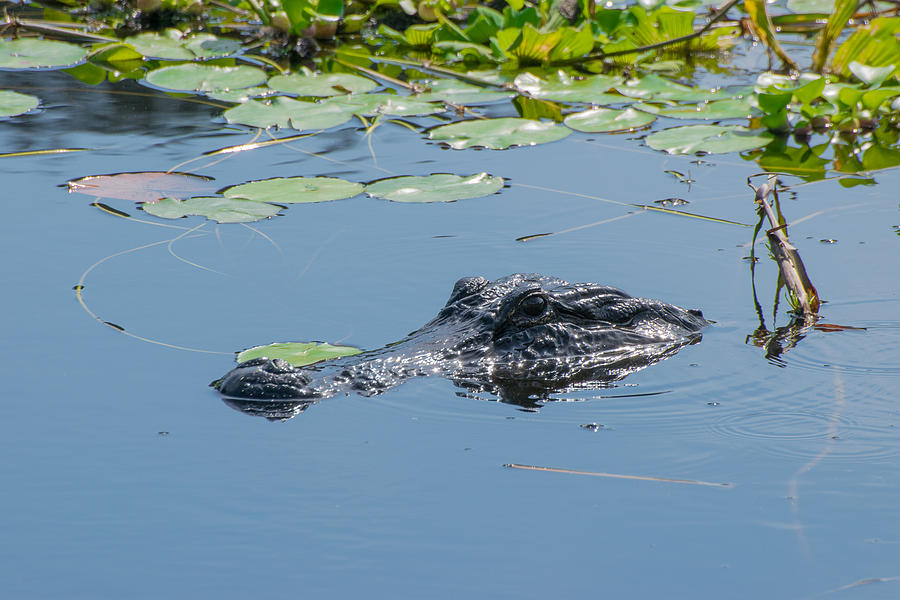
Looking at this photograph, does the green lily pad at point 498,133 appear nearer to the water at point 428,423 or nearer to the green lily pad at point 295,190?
the water at point 428,423

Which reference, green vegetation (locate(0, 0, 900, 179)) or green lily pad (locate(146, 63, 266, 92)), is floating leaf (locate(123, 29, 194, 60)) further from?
green lily pad (locate(146, 63, 266, 92))

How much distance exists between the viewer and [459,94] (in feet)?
23.7

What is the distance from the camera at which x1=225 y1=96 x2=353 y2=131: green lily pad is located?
636cm

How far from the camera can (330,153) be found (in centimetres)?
608

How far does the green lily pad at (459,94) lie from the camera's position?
23.3 feet

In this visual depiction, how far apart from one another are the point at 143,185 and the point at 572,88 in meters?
3.17

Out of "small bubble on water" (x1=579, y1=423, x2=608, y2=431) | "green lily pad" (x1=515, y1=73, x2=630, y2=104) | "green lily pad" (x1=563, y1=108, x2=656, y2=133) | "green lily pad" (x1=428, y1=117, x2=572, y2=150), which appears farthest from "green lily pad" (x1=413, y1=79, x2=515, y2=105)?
"small bubble on water" (x1=579, y1=423, x2=608, y2=431)

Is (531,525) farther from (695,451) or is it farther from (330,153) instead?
(330,153)

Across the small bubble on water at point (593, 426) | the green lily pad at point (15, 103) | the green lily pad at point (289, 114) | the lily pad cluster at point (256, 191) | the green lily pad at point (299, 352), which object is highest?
the green lily pad at point (289, 114)

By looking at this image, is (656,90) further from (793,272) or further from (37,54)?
(37,54)

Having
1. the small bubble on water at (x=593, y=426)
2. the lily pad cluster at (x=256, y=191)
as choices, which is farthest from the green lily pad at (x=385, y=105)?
the small bubble on water at (x=593, y=426)

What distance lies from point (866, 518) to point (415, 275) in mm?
2241

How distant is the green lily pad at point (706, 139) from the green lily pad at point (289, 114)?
1.88 m

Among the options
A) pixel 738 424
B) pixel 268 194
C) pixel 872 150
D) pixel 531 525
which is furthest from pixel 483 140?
pixel 531 525
